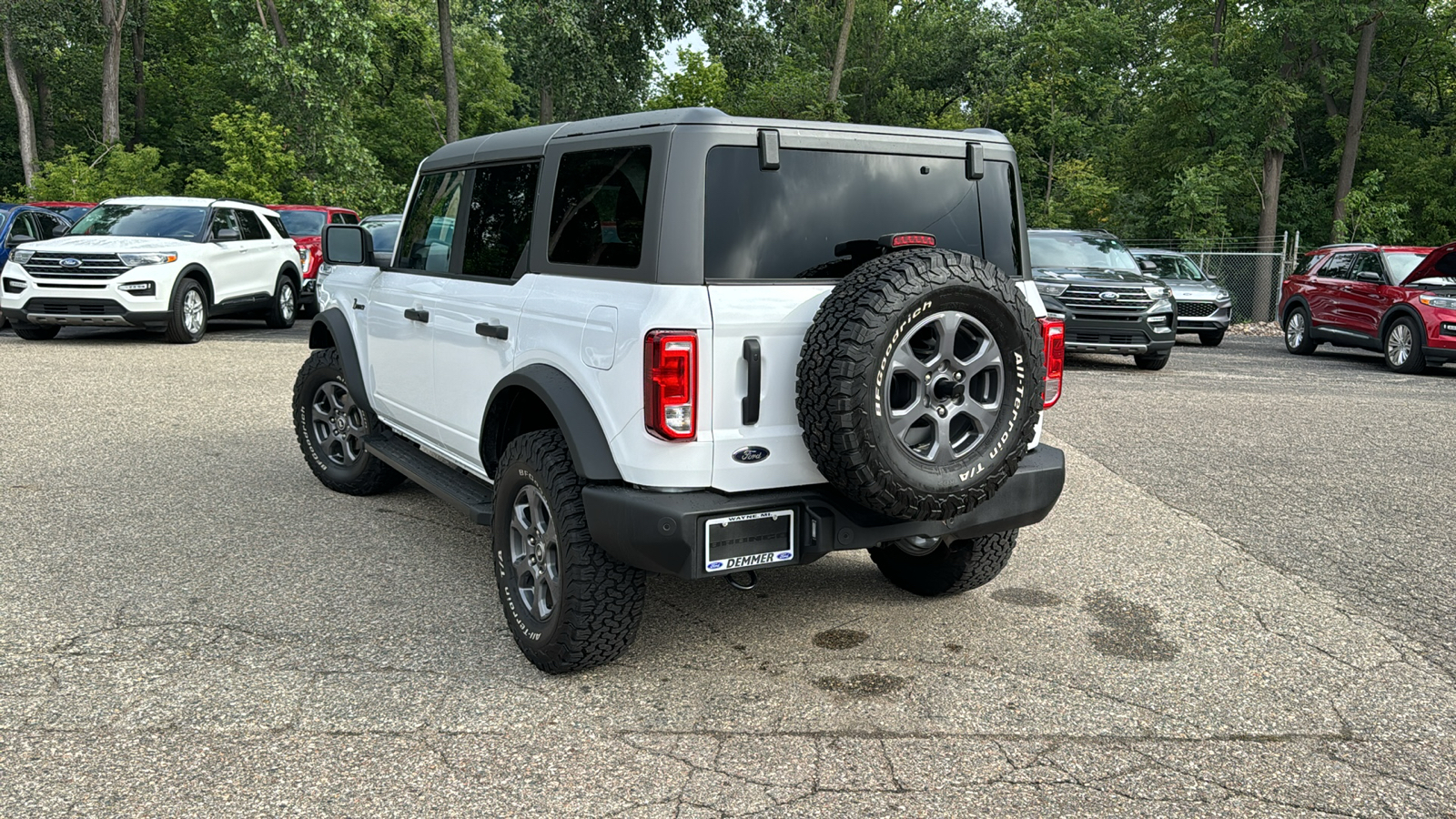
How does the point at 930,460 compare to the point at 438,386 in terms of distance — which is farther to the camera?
the point at 438,386

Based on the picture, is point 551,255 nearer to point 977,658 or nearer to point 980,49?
point 977,658

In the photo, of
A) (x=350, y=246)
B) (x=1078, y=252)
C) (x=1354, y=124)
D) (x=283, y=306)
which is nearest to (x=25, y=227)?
(x=283, y=306)

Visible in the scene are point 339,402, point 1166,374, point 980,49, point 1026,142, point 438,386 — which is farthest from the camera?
point 980,49

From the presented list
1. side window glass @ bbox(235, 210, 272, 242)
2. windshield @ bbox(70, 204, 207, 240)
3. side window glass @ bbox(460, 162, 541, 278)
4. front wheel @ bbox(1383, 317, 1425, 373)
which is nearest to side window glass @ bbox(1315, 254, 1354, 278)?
front wheel @ bbox(1383, 317, 1425, 373)

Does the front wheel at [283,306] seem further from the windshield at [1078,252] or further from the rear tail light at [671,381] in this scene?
the rear tail light at [671,381]

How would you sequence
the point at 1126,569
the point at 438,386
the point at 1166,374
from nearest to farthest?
the point at 438,386, the point at 1126,569, the point at 1166,374

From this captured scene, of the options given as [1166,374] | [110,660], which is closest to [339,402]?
[110,660]

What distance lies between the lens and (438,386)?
202 inches

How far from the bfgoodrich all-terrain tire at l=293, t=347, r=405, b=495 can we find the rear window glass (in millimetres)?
3231

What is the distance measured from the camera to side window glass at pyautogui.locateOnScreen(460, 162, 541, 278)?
4.58 meters

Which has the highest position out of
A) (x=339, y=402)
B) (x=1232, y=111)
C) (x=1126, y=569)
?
(x=1232, y=111)

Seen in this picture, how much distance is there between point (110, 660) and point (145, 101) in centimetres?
4953

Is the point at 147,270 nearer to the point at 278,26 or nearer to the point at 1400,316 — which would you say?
the point at 1400,316

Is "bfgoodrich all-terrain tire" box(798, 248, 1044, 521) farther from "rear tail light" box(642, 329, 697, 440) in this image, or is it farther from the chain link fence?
the chain link fence
